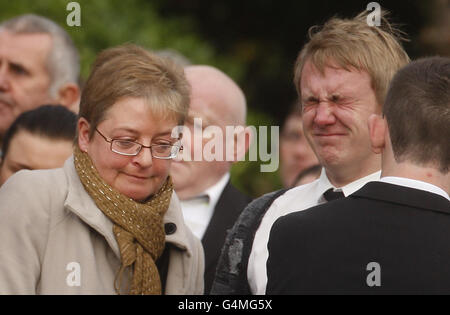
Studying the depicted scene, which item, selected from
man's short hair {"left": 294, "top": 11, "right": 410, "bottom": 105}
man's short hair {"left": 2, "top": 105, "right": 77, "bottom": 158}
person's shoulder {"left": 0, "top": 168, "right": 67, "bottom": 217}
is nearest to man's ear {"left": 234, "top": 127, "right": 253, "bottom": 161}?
man's short hair {"left": 2, "top": 105, "right": 77, "bottom": 158}

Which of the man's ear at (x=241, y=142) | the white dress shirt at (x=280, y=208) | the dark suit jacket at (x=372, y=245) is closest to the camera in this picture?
the dark suit jacket at (x=372, y=245)

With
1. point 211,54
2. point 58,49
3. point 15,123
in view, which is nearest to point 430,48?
point 211,54

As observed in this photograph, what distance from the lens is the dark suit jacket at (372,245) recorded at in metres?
2.74

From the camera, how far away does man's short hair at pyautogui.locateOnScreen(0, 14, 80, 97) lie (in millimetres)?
5754

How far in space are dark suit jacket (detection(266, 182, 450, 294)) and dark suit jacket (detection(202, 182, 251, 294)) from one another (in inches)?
53.4

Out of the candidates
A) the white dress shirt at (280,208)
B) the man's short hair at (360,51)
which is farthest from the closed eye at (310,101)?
the white dress shirt at (280,208)

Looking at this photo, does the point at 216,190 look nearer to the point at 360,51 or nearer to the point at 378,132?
the point at 360,51

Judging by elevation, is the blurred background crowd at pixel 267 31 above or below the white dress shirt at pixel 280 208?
above

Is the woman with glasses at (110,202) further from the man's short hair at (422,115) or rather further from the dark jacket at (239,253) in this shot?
the man's short hair at (422,115)

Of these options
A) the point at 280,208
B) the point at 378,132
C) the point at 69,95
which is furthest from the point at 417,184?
the point at 69,95

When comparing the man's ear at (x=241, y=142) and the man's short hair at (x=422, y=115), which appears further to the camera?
the man's ear at (x=241, y=142)

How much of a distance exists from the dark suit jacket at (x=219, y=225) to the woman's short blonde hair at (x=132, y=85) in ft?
3.48

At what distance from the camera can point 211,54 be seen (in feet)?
29.8

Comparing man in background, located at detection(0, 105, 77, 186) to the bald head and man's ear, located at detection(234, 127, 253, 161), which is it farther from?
man's ear, located at detection(234, 127, 253, 161)
